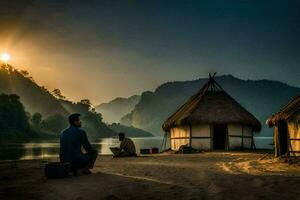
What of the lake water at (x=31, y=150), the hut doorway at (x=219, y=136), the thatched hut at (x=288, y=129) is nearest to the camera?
the thatched hut at (x=288, y=129)

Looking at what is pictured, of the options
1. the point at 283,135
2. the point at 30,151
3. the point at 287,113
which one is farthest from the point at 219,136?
the point at 30,151

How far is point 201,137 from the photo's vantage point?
32.2 m

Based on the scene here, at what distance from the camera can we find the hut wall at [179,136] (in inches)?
1281

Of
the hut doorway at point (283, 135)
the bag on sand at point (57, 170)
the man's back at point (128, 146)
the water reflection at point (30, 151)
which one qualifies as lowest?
the water reflection at point (30, 151)

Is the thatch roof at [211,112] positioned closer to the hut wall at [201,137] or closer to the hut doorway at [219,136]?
the hut wall at [201,137]

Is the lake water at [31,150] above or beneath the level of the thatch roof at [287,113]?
beneath

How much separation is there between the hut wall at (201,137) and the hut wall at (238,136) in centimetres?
187

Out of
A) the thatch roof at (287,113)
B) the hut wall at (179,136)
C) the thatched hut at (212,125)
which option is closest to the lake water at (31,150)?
the hut wall at (179,136)

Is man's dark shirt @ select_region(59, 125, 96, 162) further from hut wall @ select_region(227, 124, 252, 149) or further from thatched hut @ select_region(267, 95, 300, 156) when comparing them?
hut wall @ select_region(227, 124, 252, 149)

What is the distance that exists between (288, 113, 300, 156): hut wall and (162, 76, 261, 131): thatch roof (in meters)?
12.5

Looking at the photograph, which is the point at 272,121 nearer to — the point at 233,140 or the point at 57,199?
the point at 233,140

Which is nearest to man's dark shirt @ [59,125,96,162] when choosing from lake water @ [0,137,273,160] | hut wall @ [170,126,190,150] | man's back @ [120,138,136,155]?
man's back @ [120,138,136,155]

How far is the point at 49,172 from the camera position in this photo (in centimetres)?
1122

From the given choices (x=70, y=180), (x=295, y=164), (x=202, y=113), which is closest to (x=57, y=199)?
(x=70, y=180)
